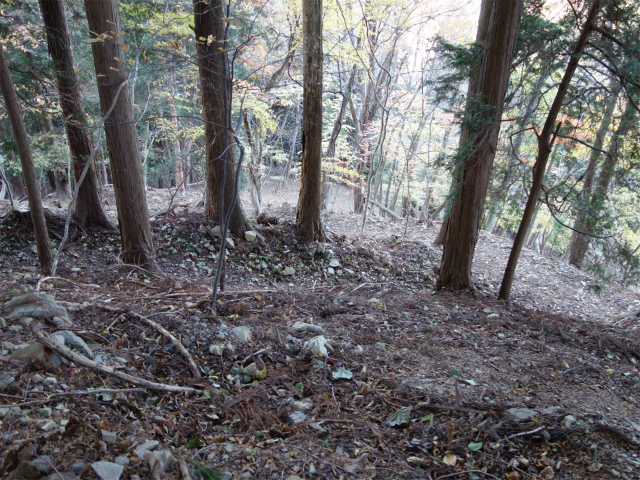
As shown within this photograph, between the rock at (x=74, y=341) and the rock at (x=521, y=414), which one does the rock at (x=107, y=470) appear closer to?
the rock at (x=74, y=341)

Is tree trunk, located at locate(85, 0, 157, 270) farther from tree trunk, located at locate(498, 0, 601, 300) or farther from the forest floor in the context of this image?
tree trunk, located at locate(498, 0, 601, 300)

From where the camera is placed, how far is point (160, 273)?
5.78m

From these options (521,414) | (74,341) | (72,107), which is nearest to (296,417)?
(521,414)

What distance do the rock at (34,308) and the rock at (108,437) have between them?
1582 mm

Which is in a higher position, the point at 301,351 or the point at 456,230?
the point at 456,230

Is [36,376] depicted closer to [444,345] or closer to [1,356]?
[1,356]

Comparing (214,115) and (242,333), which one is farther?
(214,115)

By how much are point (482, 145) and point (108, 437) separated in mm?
6004

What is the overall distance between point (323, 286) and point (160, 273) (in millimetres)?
2682

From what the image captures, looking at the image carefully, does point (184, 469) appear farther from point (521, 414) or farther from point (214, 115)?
point (214, 115)

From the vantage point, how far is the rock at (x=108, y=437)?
205 cm

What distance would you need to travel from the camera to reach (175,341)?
3.36 metres

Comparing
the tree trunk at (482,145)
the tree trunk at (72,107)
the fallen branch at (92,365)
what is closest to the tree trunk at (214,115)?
the tree trunk at (72,107)

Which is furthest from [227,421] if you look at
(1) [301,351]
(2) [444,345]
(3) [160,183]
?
(3) [160,183]
